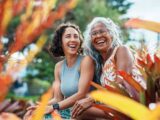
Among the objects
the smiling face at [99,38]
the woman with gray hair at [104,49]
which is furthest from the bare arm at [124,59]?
the smiling face at [99,38]

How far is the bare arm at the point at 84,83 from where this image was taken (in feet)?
7.43

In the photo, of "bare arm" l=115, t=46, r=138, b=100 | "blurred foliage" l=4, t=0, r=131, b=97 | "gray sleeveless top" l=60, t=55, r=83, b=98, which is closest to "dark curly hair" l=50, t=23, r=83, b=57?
"gray sleeveless top" l=60, t=55, r=83, b=98

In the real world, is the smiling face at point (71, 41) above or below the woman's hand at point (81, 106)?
above

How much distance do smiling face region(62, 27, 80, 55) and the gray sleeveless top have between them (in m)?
0.07

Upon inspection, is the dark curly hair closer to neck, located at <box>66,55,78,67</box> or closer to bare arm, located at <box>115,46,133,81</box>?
neck, located at <box>66,55,78,67</box>

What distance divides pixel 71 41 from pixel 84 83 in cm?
34

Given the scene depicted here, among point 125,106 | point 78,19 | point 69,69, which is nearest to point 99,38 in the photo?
point 69,69

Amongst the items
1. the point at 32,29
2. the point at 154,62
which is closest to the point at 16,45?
the point at 32,29

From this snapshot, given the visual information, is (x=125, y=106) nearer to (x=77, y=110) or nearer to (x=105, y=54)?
(x=77, y=110)

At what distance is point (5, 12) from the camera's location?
401mm

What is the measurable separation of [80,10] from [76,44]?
14823 mm

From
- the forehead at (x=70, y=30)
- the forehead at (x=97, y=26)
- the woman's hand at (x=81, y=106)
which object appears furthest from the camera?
the forehead at (x=70, y=30)

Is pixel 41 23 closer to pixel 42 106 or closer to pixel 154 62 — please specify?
pixel 42 106

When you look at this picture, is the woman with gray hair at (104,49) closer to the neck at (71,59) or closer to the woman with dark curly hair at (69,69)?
the woman with dark curly hair at (69,69)
